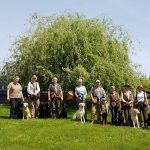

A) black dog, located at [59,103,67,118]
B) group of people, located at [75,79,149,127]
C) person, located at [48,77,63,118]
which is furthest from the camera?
black dog, located at [59,103,67,118]

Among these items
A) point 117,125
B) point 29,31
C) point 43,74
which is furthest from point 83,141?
point 29,31

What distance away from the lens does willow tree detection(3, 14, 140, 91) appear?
1267 inches

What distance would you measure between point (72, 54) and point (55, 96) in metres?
11.4

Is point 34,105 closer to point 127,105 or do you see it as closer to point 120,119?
point 120,119

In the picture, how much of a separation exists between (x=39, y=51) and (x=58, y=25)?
2.34m

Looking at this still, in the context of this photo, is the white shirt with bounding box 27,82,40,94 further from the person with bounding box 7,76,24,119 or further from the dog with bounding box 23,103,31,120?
the dog with bounding box 23,103,31,120

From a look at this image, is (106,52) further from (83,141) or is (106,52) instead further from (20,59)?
(83,141)

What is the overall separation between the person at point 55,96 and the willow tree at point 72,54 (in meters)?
9.45

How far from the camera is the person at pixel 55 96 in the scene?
21.9 meters

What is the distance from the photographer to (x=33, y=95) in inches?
862

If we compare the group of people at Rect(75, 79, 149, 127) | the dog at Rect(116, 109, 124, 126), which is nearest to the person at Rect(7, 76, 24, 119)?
the group of people at Rect(75, 79, 149, 127)

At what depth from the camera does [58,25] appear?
110 ft

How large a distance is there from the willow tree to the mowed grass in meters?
11.6

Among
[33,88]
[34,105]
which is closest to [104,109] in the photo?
[34,105]
